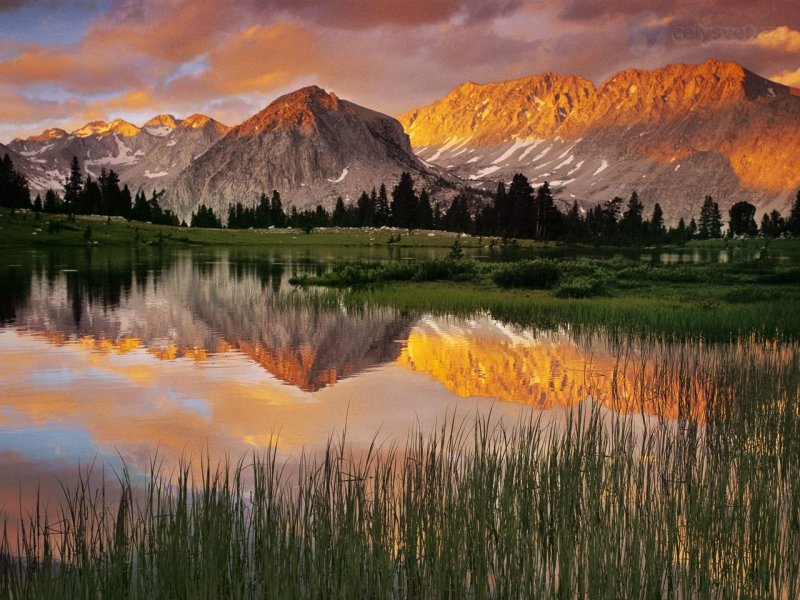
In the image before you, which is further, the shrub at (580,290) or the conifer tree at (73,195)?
the conifer tree at (73,195)

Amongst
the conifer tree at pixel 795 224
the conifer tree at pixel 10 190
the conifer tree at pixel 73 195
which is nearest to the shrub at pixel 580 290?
the conifer tree at pixel 10 190

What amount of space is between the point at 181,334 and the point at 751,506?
26.3 metres

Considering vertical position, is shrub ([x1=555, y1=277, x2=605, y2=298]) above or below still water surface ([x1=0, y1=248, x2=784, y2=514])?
above

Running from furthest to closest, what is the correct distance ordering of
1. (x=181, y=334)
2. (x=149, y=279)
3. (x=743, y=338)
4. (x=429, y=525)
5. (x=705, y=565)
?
(x=149, y=279) → (x=181, y=334) → (x=743, y=338) → (x=429, y=525) → (x=705, y=565)

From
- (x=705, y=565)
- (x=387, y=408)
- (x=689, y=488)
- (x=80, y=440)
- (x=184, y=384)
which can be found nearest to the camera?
(x=705, y=565)

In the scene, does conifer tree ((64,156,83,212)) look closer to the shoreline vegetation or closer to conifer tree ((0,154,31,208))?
conifer tree ((0,154,31,208))

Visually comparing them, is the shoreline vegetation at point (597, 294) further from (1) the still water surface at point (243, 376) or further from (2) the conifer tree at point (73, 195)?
(2) the conifer tree at point (73, 195)

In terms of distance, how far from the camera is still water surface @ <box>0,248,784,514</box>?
1493 centimetres

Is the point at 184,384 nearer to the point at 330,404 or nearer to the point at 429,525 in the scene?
the point at 330,404

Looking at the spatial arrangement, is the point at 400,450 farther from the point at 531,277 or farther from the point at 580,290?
the point at 531,277

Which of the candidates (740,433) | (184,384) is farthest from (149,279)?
(740,433)

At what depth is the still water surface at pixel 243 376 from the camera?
14.9m

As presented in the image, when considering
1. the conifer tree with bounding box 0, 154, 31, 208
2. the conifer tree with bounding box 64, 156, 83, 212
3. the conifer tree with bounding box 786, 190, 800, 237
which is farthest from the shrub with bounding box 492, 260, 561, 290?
the conifer tree with bounding box 786, 190, 800, 237

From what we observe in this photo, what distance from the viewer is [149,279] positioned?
5822cm
